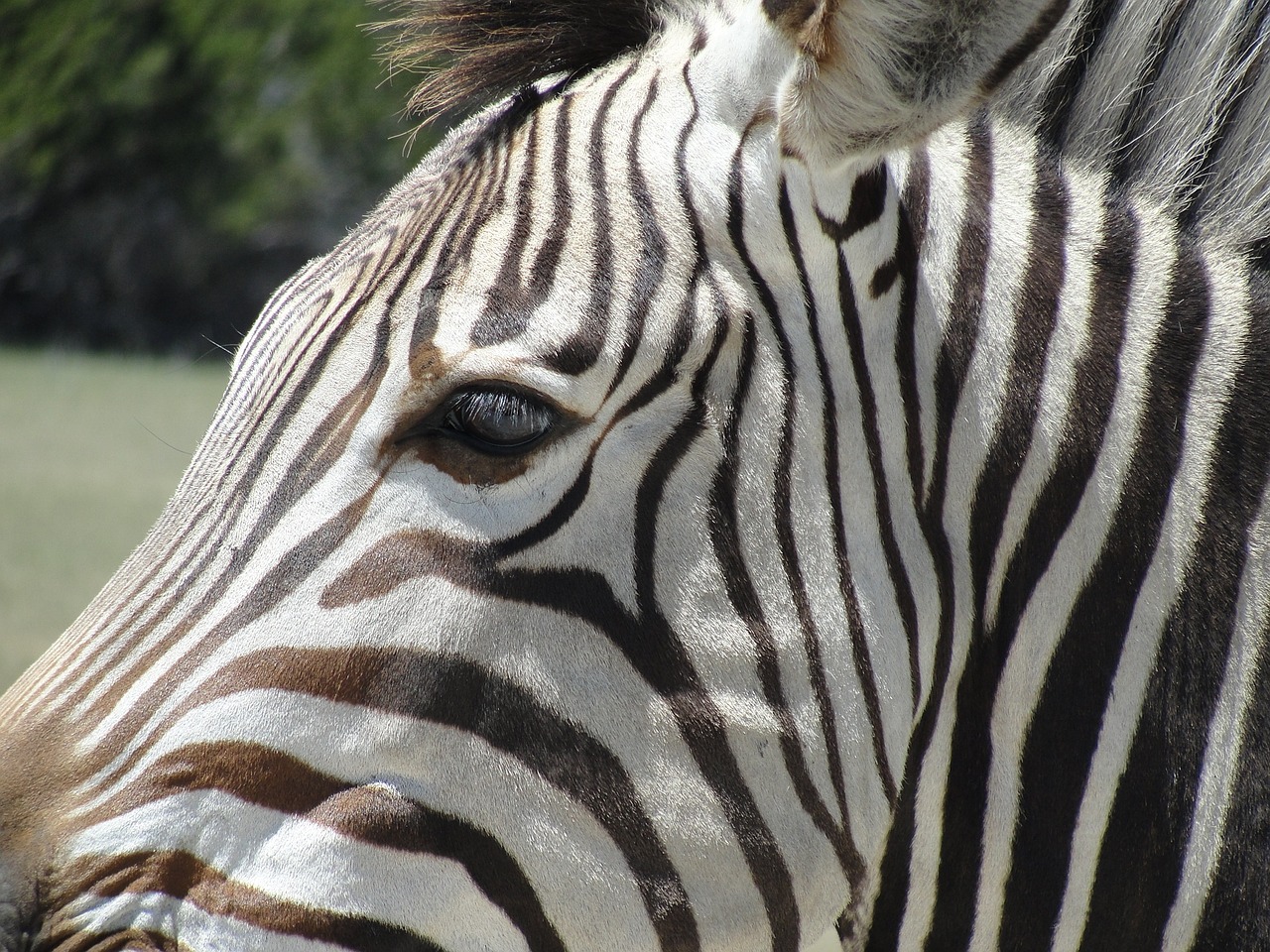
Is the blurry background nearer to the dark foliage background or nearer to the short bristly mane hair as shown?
the dark foliage background

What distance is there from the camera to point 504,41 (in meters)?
2.14

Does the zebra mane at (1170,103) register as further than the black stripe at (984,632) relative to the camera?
Yes

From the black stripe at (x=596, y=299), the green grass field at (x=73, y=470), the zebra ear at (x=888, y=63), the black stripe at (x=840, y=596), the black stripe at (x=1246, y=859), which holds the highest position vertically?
the zebra ear at (x=888, y=63)

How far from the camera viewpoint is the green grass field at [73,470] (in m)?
8.98

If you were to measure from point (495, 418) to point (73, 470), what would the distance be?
→ 44.5ft

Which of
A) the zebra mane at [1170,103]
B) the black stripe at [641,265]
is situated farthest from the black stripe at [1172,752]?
the black stripe at [641,265]

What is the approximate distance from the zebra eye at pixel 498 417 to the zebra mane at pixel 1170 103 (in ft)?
3.18

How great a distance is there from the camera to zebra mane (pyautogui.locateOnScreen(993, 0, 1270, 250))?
1860 millimetres

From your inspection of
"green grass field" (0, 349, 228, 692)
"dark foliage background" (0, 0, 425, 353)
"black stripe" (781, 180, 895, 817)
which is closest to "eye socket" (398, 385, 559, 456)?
"black stripe" (781, 180, 895, 817)

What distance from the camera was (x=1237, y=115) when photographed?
188 cm

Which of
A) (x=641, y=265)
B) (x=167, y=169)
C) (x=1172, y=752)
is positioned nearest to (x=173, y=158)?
(x=167, y=169)

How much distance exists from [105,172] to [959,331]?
28819mm

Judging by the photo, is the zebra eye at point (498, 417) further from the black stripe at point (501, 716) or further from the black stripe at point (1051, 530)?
the black stripe at point (1051, 530)

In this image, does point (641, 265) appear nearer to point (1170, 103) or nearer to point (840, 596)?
point (840, 596)
